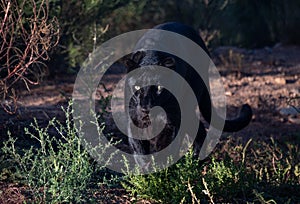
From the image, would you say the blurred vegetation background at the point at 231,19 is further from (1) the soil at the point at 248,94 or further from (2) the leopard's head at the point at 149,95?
(2) the leopard's head at the point at 149,95

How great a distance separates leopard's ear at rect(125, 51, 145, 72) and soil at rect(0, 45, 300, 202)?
1036 millimetres

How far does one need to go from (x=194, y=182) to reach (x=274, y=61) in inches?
300

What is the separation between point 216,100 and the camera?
8266mm

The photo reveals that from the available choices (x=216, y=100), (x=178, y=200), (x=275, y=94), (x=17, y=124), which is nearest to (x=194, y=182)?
(x=178, y=200)

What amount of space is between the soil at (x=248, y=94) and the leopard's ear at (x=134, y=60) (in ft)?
3.40

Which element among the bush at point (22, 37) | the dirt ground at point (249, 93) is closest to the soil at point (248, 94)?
the dirt ground at point (249, 93)

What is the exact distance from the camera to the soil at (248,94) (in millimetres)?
6518

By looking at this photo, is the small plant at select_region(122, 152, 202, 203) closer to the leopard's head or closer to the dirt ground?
the leopard's head

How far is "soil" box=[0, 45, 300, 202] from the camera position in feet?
21.4

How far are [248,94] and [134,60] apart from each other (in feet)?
13.1

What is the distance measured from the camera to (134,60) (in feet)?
16.9

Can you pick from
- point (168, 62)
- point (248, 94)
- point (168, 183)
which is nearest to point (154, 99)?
point (168, 62)

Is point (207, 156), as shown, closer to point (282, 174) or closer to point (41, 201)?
point (282, 174)

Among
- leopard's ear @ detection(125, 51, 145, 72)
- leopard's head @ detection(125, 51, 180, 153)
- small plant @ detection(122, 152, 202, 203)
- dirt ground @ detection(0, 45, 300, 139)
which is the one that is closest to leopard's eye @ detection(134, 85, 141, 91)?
leopard's head @ detection(125, 51, 180, 153)
